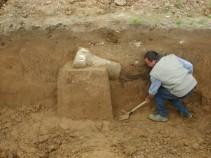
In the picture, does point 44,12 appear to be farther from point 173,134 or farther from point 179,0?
point 173,134

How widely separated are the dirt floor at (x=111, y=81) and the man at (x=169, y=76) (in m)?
0.31

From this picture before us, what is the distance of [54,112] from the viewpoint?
18.4 ft

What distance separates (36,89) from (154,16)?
5.66ft

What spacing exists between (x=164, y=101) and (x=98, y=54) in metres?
→ 0.95

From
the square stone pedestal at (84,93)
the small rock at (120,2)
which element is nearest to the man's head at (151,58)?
the square stone pedestal at (84,93)

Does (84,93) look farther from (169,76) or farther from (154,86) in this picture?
(169,76)

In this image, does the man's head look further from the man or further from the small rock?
the small rock

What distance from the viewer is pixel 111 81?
5.60 meters


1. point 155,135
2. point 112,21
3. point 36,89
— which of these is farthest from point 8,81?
point 155,135

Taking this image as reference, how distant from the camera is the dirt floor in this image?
5273 millimetres

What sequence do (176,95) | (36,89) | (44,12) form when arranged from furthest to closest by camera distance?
1. (44,12)
2. (36,89)
3. (176,95)

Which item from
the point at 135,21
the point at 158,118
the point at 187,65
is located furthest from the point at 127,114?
the point at 135,21

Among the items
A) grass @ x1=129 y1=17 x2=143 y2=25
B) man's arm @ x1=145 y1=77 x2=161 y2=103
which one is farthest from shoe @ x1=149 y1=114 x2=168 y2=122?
grass @ x1=129 y1=17 x2=143 y2=25

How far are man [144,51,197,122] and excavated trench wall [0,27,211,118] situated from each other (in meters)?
0.31
